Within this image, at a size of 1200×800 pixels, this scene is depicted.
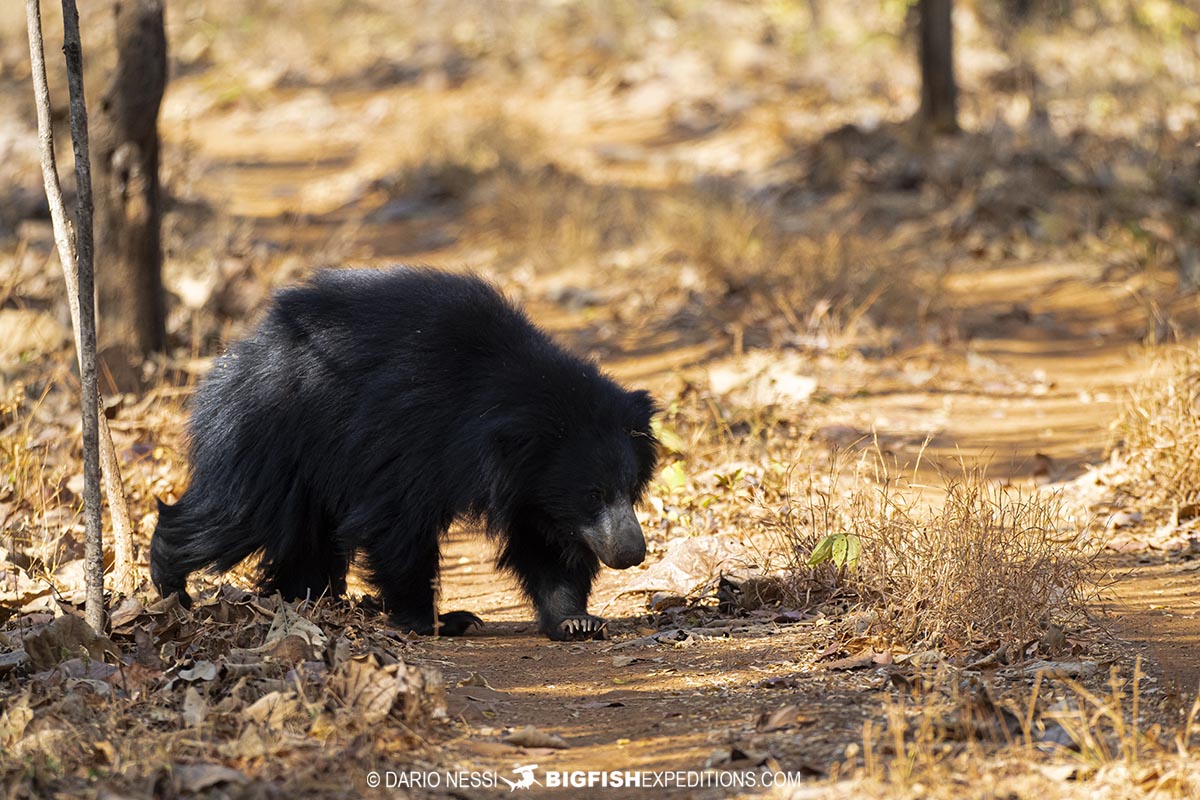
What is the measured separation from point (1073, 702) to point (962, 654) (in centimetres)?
42

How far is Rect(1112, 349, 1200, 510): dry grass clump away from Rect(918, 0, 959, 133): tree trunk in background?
6892mm

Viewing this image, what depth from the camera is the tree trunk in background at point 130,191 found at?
6.30m

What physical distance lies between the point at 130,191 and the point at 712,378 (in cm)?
292

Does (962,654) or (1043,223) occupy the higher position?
(1043,223)

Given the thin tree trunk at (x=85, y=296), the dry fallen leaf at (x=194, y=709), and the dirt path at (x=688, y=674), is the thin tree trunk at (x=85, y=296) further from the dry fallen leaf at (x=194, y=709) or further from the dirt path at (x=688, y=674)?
the dirt path at (x=688, y=674)

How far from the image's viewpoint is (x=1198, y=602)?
4250mm

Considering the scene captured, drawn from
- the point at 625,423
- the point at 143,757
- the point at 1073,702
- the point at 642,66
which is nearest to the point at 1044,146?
the point at 642,66

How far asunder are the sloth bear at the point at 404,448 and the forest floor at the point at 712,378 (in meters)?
0.27

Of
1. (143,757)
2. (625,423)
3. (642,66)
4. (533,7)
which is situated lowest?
(143,757)

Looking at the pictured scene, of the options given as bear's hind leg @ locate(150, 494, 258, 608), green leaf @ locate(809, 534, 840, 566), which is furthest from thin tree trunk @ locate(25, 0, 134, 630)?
green leaf @ locate(809, 534, 840, 566)

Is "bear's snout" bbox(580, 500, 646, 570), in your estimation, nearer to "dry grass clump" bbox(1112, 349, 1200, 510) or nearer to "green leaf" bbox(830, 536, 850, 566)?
"green leaf" bbox(830, 536, 850, 566)

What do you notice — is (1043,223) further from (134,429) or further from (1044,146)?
(134,429)

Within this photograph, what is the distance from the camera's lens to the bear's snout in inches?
168

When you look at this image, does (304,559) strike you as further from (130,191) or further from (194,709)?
(130,191)
